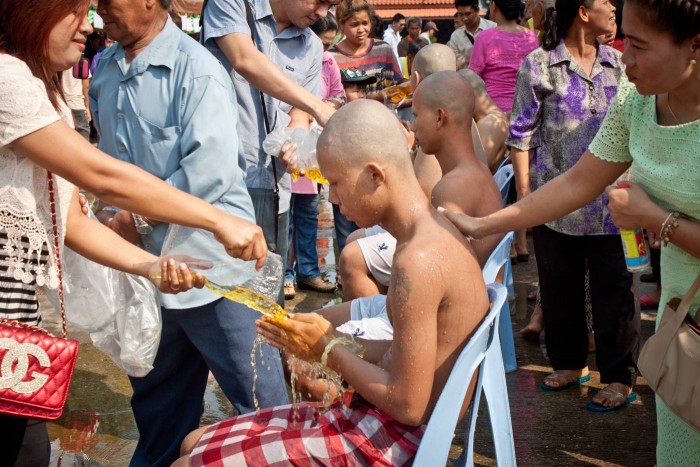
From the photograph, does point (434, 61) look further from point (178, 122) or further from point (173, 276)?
point (173, 276)

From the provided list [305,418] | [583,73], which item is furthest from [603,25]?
[305,418]

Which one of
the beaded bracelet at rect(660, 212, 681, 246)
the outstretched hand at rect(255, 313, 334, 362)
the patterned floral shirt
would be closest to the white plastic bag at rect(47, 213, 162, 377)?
the outstretched hand at rect(255, 313, 334, 362)

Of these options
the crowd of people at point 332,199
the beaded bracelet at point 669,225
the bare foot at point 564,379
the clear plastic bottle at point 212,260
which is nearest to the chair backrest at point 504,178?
the crowd of people at point 332,199

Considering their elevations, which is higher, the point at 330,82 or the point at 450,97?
the point at 450,97

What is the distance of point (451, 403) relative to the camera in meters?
2.36

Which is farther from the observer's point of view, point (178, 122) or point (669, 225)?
point (178, 122)

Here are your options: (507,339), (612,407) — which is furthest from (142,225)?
(612,407)

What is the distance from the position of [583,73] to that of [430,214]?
2.31 meters

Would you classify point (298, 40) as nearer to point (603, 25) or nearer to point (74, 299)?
point (603, 25)

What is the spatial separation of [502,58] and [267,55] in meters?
3.33

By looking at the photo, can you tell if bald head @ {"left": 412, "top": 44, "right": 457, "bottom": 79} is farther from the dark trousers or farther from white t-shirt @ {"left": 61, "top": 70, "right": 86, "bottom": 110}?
white t-shirt @ {"left": 61, "top": 70, "right": 86, "bottom": 110}

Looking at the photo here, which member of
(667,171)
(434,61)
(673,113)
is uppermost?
(673,113)

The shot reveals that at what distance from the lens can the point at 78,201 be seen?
2734 millimetres

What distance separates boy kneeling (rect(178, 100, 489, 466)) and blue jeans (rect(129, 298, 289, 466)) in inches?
22.0
